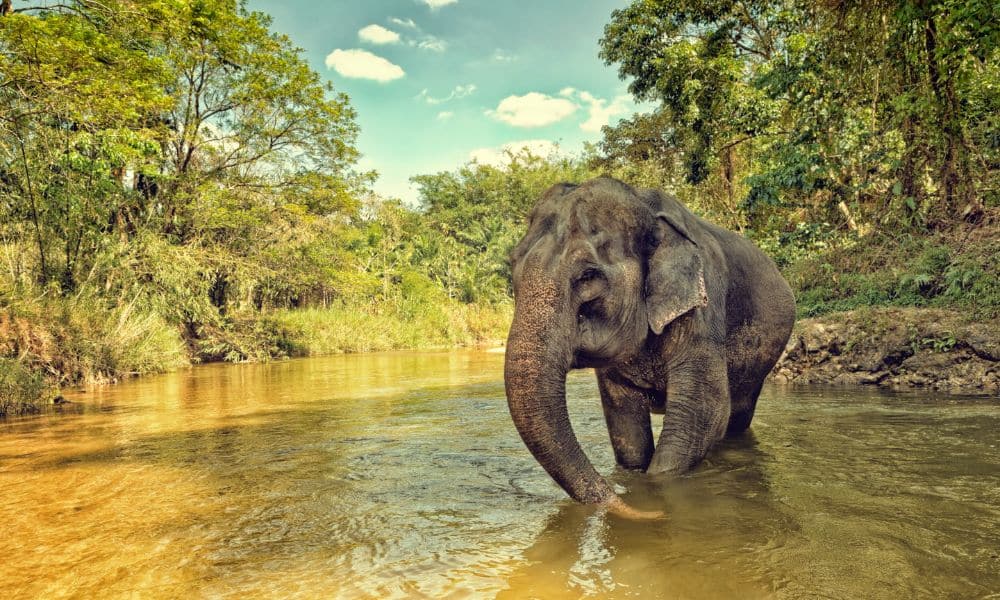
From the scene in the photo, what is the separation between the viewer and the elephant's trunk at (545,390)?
329cm

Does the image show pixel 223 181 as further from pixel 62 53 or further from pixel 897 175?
pixel 897 175

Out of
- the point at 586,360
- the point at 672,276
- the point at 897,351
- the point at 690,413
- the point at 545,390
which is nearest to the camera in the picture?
the point at 545,390

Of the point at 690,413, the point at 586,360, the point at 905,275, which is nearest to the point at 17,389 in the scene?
the point at 586,360

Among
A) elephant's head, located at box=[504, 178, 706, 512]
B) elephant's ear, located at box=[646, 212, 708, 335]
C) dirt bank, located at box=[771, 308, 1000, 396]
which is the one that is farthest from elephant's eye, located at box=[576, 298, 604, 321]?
dirt bank, located at box=[771, 308, 1000, 396]

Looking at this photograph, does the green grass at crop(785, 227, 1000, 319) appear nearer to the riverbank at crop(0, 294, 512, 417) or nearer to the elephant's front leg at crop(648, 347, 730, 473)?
the elephant's front leg at crop(648, 347, 730, 473)

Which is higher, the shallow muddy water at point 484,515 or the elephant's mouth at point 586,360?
the elephant's mouth at point 586,360

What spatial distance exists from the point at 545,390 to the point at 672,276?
1.20 meters

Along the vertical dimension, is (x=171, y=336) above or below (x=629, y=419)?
above

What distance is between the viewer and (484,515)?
3.64 m

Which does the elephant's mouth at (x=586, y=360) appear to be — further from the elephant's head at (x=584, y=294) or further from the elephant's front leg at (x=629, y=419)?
the elephant's front leg at (x=629, y=419)

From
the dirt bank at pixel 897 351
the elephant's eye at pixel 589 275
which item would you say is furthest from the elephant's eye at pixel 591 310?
the dirt bank at pixel 897 351

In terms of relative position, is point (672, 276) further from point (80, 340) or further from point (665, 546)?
point (80, 340)

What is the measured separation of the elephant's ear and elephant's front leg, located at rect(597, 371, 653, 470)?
80cm

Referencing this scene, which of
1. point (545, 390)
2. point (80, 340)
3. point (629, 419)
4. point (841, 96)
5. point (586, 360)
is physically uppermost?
point (841, 96)
